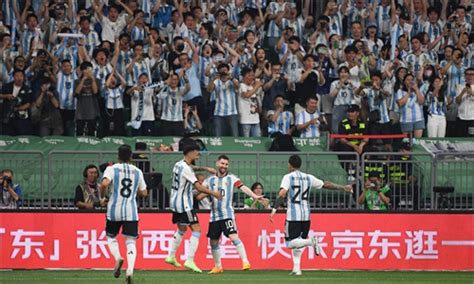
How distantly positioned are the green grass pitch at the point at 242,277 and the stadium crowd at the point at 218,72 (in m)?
4.63

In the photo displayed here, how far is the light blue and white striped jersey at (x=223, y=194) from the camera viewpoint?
2289cm

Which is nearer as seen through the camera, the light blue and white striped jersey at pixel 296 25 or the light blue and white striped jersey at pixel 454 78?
the light blue and white striped jersey at pixel 454 78

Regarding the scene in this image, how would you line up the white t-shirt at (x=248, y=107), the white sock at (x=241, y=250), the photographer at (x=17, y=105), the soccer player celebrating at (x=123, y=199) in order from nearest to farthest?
the soccer player celebrating at (x=123, y=199) < the white sock at (x=241, y=250) < the photographer at (x=17, y=105) < the white t-shirt at (x=248, y=107)

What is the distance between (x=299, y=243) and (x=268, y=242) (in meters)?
2.82

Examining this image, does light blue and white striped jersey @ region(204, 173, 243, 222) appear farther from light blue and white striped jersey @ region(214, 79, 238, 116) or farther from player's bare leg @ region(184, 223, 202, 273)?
light blue and white striped jersey @ region(214, 79, 238, 116)

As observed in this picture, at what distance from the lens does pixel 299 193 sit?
74.1ft

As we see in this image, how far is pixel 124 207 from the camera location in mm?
20203

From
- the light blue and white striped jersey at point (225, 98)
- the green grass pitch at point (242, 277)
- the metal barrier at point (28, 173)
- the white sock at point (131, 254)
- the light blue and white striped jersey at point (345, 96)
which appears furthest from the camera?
the light blue and white striped jersey at point (345, 96)

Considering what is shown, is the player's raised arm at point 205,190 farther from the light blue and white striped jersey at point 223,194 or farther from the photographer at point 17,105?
the photographer at point 17,105

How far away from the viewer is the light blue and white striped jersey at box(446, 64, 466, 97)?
30.0 m

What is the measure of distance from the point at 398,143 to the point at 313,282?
24.2ft

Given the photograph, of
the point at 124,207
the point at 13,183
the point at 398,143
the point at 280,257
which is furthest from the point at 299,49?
the point at 124,207

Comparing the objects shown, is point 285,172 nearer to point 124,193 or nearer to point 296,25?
point 124,193

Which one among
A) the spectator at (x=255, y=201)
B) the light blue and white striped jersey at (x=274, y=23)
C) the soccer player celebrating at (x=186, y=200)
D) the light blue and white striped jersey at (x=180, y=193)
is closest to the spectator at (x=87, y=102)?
the spectator at (x=255, y=201)
